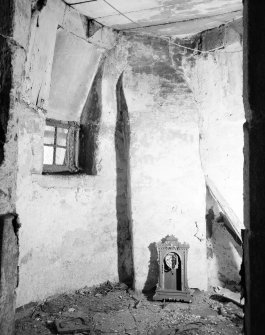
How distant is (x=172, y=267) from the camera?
4.05 meters

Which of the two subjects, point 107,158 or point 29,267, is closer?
point 29,267

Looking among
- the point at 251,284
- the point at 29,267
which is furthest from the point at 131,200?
the point at 251,284

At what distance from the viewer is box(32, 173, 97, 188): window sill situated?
3834mm

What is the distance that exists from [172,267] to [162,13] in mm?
3292

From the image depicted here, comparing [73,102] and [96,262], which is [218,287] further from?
[73,102]

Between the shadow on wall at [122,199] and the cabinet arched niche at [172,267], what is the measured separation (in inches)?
25.1

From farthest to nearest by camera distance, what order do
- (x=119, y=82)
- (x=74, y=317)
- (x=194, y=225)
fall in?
(x=119, y=82) < (x=194, y=225) < (x=74, y=317)

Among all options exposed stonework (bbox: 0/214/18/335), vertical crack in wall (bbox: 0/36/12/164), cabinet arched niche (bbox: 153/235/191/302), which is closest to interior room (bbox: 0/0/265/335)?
cabinet arched niche (bbox: 153/235/191/302)

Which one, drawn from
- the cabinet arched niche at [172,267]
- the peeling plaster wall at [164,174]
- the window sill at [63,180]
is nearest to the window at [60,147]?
the window sill at [63,180]

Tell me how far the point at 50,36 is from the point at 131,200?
7.75 ft

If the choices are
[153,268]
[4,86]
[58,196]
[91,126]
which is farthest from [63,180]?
[4,86]

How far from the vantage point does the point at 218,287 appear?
14.3 ft

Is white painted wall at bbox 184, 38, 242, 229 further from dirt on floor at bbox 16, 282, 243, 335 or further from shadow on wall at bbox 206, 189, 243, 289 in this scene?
dirt on floor at bbox 16, 282, 243, 335

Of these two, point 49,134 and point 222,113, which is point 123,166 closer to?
point 49,134
